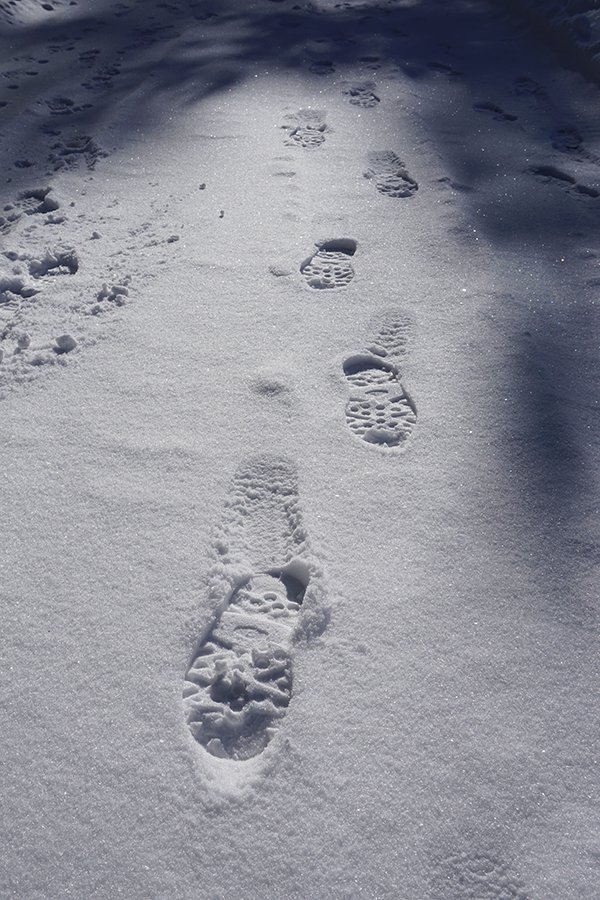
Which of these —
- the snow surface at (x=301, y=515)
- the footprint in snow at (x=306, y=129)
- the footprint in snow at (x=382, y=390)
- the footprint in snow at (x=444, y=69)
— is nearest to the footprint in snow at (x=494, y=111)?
the snow surface at (x=301, y=515)

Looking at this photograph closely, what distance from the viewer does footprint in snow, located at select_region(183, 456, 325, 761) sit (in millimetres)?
1035

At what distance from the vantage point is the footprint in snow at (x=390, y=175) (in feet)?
7.47

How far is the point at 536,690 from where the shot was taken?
105 centimetres

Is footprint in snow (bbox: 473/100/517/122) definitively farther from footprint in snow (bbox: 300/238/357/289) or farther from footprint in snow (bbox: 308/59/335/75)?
footprint in snow (bbox: 300/238/357/289)

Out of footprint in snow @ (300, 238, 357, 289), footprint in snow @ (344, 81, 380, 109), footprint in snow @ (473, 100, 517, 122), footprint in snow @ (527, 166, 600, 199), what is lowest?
footprint in snow @ (300, 238, 357, 289)

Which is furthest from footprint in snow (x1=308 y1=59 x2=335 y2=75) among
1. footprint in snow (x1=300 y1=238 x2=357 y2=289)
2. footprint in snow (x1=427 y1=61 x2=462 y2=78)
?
footprint in snow (x1=300 y1=238 x2=357 y2=289)

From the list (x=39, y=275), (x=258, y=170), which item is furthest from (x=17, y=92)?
(x=39, y=275)

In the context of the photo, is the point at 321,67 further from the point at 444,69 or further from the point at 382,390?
the point at 382,390

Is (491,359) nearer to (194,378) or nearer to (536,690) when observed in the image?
(194,378)

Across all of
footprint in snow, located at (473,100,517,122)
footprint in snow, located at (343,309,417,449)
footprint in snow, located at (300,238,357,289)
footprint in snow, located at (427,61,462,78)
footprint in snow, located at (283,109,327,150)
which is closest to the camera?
footprint in snow, located at (343,309,417,449)

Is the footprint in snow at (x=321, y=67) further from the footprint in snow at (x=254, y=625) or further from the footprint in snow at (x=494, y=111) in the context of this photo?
the footprint in snow at (x=254, y=625)

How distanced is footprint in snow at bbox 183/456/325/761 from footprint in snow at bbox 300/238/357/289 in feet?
2.21

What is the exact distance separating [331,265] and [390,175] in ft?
1.96

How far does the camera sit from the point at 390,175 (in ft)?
7.76
